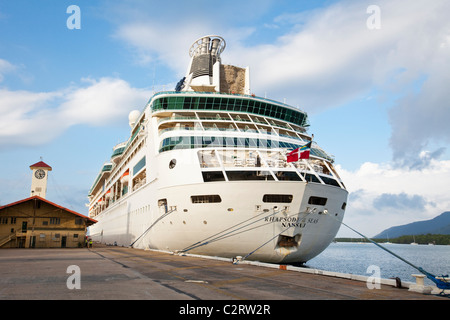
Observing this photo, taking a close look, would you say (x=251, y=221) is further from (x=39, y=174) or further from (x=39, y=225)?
(x=39, y=174)

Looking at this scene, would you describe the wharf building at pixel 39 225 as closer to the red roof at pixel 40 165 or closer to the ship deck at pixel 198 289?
the red roof at pixel 40 165

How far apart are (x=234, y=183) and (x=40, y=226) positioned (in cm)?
2962

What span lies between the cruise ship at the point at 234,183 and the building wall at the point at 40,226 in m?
13.1

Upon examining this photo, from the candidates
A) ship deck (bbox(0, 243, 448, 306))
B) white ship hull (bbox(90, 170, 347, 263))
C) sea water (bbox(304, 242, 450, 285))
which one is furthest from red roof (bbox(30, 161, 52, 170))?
ship deck (bbox(0, 243, 448, 306))

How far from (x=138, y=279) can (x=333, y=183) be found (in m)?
17.2

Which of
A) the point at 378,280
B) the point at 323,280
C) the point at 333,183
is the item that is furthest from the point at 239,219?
the point at 378,280

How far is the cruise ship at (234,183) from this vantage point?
21.9 meters

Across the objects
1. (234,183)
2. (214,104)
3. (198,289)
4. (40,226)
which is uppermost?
(214,104)

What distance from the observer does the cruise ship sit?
21875 millimetres

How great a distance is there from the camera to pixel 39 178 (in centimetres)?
5834

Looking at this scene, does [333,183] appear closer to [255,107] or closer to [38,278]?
[255,107]

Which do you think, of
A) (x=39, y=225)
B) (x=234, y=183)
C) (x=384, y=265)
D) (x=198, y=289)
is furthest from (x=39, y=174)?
(x=198, y=289)

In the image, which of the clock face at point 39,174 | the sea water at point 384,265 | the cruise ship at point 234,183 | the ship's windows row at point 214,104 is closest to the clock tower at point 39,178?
the clock face at point 39,174
